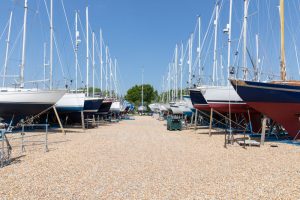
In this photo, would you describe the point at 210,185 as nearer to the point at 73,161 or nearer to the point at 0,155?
the point at 73,161

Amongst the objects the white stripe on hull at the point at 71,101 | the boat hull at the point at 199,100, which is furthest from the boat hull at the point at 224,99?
the white stripe on hull at the point at 71,101

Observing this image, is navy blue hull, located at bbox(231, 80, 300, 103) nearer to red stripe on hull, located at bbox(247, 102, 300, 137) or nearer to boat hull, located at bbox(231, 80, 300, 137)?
boat hull, located at bbox(231, 80, 300, 137)

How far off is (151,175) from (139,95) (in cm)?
9775

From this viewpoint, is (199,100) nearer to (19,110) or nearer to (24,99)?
(24,99)

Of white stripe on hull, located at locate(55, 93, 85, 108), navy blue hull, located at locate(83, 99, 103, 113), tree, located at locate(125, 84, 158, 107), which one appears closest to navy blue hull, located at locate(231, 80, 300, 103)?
white stripe on hull, located at locate(55, 93, 85, 108)

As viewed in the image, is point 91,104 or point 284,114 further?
point 91,104

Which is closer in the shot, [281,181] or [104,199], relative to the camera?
[104,199]

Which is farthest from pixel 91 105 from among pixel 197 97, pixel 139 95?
pixel 139 95

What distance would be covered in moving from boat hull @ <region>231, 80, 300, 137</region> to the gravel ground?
15.9 ft

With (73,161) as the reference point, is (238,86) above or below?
above

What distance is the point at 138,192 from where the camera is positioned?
8.09m

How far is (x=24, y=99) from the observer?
968 inches

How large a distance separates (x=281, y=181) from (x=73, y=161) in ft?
23.5

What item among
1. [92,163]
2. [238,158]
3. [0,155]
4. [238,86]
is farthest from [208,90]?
[0,155]
